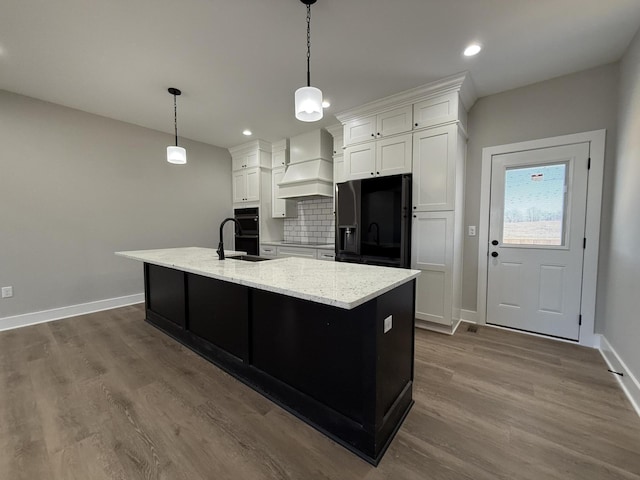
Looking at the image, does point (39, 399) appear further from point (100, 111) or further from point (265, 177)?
point (265, 177)

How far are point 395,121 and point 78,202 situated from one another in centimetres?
413

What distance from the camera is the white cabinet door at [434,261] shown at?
2.77 meters

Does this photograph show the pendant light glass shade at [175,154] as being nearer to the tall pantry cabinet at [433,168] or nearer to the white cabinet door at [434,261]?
the tall pantry cabinet at [433,168]

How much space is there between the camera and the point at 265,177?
15.4 feet

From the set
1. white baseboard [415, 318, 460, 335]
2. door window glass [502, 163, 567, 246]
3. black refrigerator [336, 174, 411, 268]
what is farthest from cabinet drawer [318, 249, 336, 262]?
door window glass [502, 163, 567, 246]

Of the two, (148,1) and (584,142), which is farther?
(584,142)

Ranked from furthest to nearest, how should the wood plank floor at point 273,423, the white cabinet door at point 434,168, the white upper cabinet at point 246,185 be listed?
the white upper cabinet at point 246,185
the white cabinet door at point 434,168
the wood plank floor at point 273,423

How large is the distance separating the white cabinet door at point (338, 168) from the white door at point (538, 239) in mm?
1813

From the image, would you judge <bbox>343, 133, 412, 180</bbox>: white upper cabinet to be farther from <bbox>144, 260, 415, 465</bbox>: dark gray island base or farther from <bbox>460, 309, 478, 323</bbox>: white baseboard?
<bbox>460, 309, 478, 323</bbox>: white baseboard

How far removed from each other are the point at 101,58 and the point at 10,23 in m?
0.52

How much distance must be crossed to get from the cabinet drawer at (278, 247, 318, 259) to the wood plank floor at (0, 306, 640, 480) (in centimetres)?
197

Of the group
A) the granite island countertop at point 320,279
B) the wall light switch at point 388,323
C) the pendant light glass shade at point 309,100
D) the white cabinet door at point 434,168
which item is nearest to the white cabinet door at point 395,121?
the white cabinet door at point 434,168

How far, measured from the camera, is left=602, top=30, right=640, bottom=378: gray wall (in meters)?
1.86

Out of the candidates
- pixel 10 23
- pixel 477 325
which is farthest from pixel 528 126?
pixel 10 23
